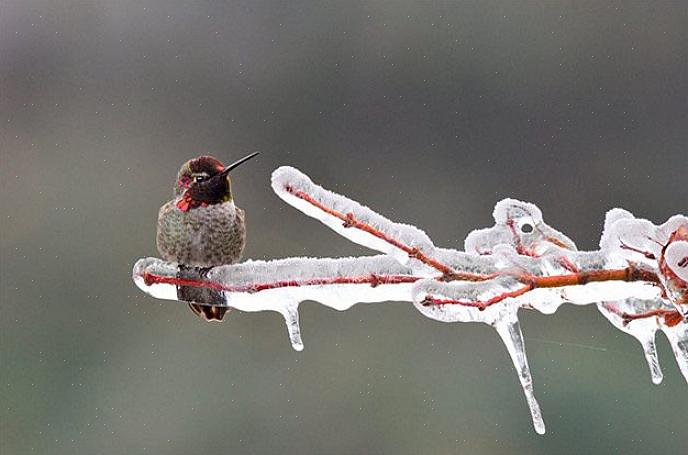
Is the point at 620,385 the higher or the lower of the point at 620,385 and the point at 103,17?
the lower

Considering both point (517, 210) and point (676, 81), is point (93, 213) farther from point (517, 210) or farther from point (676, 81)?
point (517, 210)

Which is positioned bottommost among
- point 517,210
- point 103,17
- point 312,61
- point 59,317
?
point 517,210

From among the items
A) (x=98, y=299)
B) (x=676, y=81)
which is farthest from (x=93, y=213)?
(x=676, y=81)

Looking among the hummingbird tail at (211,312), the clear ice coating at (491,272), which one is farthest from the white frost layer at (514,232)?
the hummingbird tail at (211,312)

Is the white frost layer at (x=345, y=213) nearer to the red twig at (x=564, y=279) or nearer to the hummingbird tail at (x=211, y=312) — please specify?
the red twig at (x=564, y=279)

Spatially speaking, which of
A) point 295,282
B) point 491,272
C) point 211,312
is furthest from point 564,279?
point 211,312

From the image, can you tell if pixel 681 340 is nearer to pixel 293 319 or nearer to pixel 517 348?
pixel 517 348
